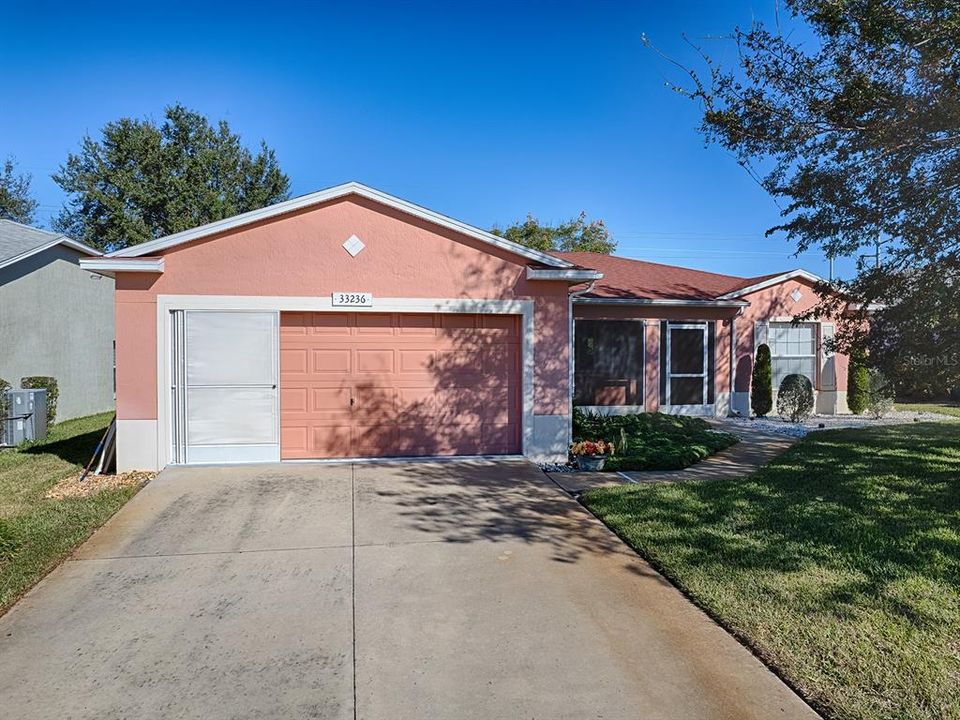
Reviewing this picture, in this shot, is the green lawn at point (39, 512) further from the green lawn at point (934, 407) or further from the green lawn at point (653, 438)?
the green lawn at point (934, 407)

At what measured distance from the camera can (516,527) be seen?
6031 mm

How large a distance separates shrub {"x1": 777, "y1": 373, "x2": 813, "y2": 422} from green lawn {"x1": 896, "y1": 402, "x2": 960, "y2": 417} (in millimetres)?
4733

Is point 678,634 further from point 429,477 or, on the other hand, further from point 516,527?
point 429,477

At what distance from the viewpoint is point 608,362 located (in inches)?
551

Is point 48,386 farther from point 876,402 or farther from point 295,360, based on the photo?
point 876,402

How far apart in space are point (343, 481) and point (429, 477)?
115 cm

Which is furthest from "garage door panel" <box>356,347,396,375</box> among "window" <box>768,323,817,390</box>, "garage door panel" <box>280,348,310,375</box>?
"window" <box>768,323,817,390</box>

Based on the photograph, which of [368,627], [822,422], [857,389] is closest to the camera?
[368,627]

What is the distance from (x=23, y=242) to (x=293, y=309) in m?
10.3

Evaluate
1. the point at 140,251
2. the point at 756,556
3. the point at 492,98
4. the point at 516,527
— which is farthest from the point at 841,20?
the point at 140,251

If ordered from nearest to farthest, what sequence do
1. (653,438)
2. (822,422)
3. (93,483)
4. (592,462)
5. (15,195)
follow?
1. (93,483)
2. (592,462)
3. (653,438)
4. (822,422)
5. (15,195)

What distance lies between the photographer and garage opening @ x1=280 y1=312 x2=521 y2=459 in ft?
29.3

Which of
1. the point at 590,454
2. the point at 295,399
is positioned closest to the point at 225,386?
the point at 295,399

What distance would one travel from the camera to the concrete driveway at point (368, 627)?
314 centimetres
